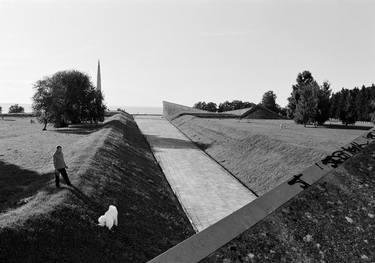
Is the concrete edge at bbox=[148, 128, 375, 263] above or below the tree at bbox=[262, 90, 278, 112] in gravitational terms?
below

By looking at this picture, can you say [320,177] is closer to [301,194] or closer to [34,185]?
[301,194]

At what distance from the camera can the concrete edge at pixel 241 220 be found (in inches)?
124

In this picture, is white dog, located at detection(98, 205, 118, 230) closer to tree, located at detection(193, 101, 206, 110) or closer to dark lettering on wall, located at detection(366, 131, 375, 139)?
dark lettering on wall, located at detection(366, 131, 375, 139)

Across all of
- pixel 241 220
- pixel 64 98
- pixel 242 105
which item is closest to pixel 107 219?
pixel 241 220

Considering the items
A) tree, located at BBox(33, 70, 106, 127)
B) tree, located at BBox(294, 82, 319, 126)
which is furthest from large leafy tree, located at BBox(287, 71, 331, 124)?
tree, located at BBox(33, 70, 106, 127)

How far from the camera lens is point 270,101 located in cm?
13575

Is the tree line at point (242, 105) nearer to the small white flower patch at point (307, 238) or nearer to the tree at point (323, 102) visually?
the tree at point (323, 102)

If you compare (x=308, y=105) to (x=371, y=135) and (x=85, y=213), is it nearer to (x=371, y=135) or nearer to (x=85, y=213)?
(x=85, y=213)

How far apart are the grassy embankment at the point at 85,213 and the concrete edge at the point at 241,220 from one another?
8.71 metres

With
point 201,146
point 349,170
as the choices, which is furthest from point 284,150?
point 349,170

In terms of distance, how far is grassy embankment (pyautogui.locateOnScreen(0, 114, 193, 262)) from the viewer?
10906 millimetres

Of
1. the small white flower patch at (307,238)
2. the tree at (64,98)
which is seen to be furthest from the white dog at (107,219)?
the tree at (64,98)

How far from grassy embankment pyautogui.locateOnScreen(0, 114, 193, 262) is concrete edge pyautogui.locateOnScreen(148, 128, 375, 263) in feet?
28.6

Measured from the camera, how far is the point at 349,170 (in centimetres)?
499
